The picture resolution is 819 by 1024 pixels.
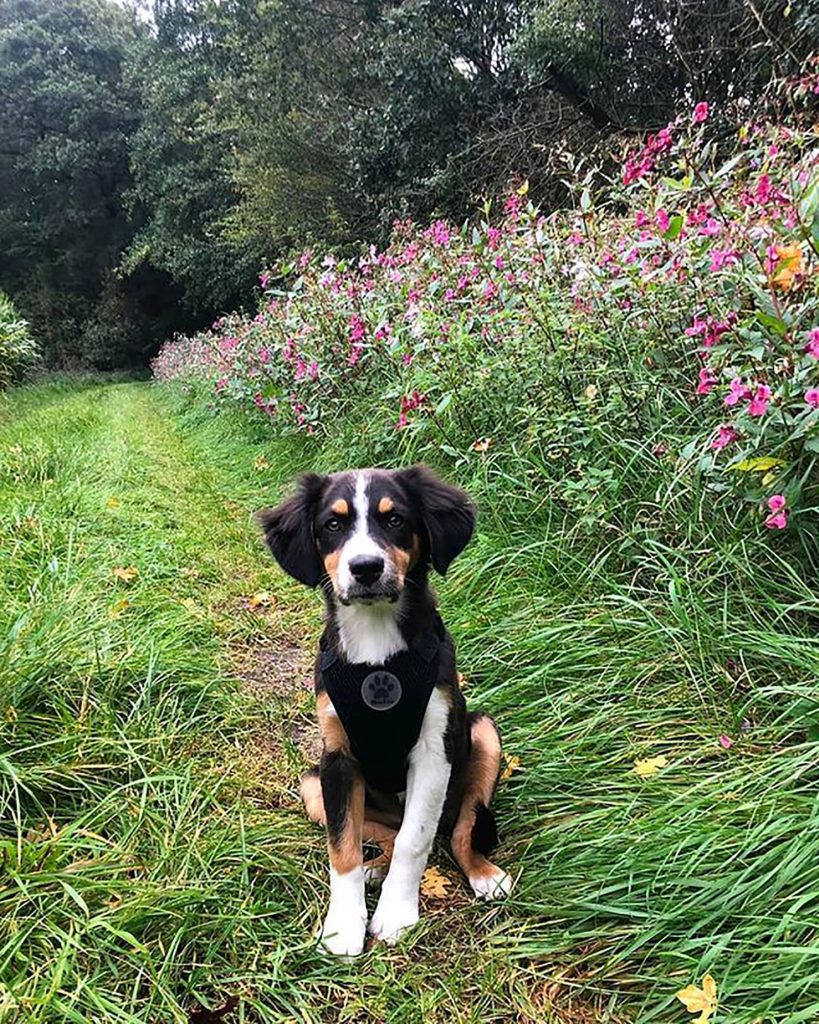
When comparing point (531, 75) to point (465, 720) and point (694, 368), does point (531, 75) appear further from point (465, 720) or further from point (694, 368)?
point (465, 720)

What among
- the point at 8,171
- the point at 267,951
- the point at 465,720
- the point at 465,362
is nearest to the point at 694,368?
the point at 465,362

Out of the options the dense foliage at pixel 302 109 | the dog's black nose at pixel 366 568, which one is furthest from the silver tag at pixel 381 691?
the dense foliage at pixel 302 109

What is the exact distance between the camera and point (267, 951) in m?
1.85

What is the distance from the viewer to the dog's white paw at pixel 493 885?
6.66ft

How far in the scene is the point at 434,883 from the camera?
2.13m

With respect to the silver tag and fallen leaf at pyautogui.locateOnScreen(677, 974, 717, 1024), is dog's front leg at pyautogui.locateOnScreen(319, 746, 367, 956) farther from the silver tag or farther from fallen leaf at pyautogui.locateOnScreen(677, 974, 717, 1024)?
fallen leaf at pyautogui.locateOnScreen(677, 974, 717, 1024)

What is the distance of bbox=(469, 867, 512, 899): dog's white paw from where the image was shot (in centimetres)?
203

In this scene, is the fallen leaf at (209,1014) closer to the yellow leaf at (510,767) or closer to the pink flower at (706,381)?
the yellow leaf at (510,767)

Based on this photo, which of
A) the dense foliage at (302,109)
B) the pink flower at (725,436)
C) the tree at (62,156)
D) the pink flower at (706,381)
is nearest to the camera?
the pink flower at (725,436)

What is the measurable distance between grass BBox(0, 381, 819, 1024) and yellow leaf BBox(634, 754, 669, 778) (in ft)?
0.12

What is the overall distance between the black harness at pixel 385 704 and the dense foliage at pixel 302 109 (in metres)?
3.20

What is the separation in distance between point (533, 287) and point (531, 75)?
33.8 feet

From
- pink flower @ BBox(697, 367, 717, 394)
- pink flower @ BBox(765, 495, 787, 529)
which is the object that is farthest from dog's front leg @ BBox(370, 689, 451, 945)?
pink flower @ BBox(697, 367, 717, 394)

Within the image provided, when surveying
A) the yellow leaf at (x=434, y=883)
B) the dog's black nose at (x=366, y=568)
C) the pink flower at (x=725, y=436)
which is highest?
the dog's black nose at (x=366, y=568)
